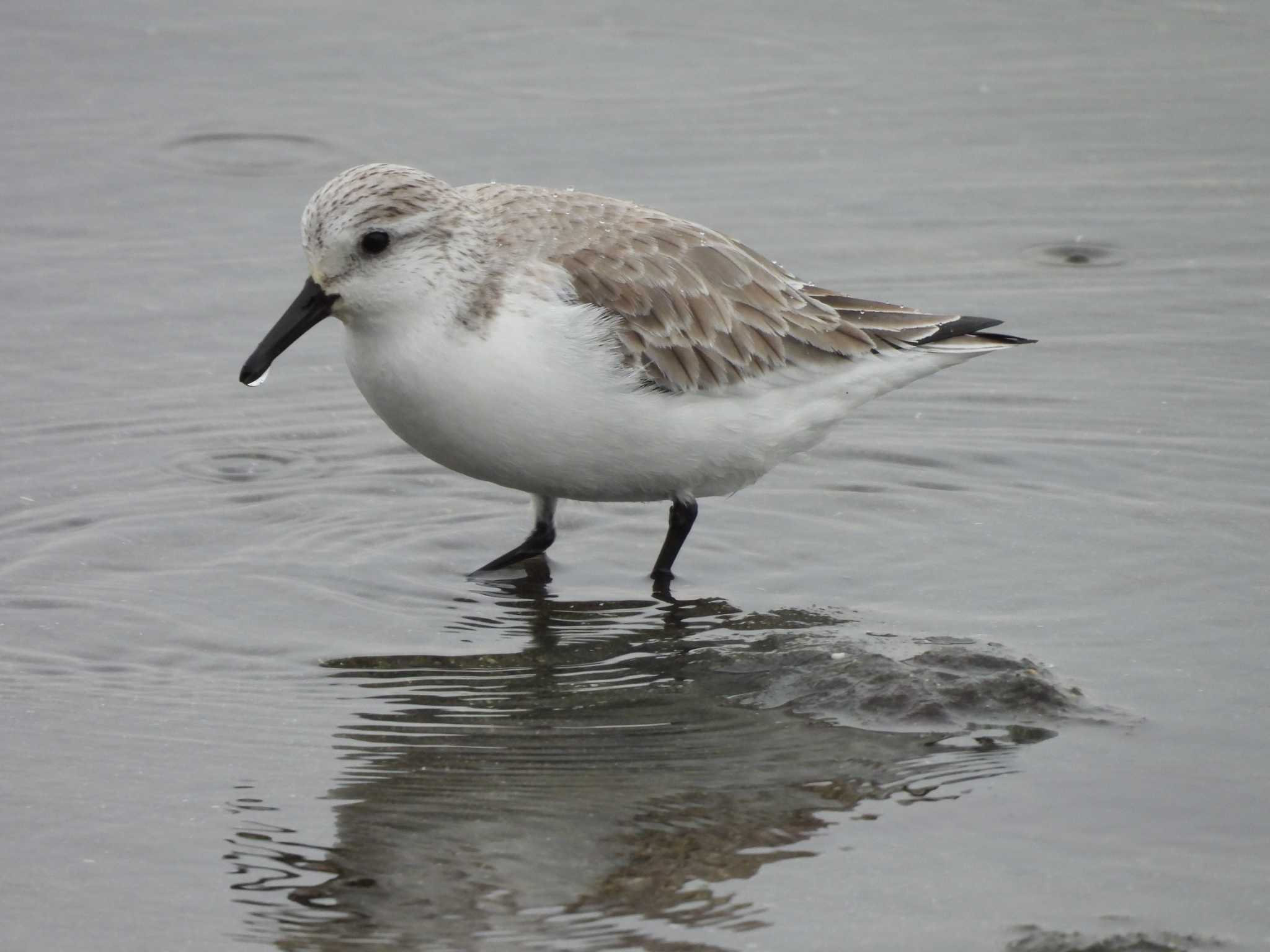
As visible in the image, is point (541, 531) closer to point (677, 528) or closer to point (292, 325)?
point (677, 528)

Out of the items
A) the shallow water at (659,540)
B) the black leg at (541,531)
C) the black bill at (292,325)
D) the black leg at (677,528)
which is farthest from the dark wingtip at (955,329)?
the black bill at (292,325)

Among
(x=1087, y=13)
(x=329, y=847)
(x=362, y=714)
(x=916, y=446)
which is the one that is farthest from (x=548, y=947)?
(x=1087, y=13)

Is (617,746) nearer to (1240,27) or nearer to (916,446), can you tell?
(916,446)

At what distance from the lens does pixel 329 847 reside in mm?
5277

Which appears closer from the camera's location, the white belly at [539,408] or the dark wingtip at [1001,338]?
the white belly at [539,408]

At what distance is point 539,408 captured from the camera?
6.96 m

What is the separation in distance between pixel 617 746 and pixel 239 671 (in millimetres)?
1476

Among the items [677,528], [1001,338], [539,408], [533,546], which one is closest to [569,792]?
[539,408]

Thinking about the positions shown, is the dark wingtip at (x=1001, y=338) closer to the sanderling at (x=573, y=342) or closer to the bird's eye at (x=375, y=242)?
A: the sanderling at (x=573, y=342)

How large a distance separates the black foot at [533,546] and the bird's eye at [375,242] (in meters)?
1.47

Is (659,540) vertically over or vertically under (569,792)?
over

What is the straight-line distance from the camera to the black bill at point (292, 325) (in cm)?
706

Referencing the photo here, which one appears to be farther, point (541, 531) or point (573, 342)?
point (541, 531)

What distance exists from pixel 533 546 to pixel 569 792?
239 cm
